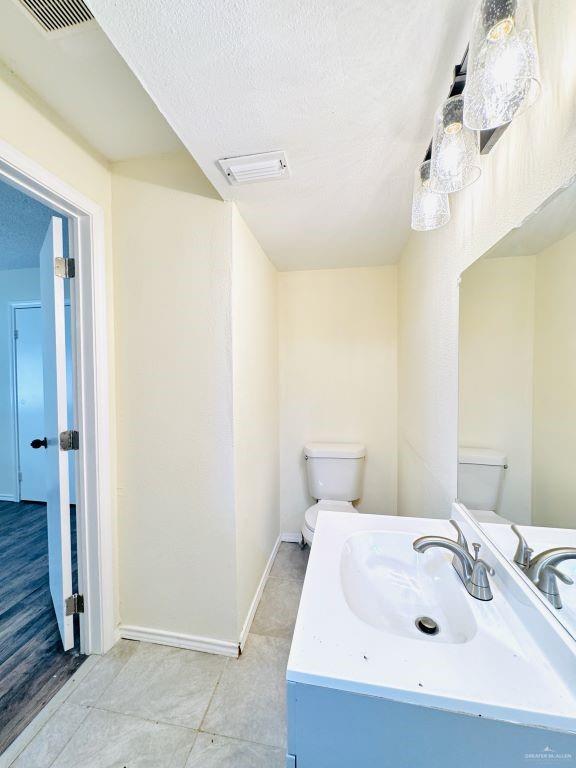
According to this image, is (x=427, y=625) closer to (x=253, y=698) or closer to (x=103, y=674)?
(x=253, y=698)

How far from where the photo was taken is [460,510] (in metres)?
0.99

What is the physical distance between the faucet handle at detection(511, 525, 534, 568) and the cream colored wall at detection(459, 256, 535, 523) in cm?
5

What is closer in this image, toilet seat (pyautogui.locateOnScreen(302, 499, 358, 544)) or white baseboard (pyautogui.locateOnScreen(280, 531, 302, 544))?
toilet seat (pyautogui.locateOnScreen(302, 499, 358, 544))

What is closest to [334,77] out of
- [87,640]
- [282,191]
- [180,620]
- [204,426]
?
[282,191]

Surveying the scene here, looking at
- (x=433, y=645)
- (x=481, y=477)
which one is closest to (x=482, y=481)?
(x=481, y=477)

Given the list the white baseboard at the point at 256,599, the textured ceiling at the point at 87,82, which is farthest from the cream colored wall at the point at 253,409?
the textured ceiling at the point at 87,82

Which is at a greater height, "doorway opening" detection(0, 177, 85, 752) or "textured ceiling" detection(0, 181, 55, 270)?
"textured ceiling" detection(0, 181, 55, 270)

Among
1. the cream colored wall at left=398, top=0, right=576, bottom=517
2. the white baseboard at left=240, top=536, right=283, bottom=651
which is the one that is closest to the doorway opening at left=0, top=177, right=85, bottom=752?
the white baseboard at left=240, top=536, right=283, bottom=651

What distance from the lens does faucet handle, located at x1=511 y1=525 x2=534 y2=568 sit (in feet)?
2.27

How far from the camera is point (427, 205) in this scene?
96 centimetres

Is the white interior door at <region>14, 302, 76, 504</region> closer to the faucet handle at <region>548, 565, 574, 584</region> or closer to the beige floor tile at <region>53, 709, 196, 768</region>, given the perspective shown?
the beige floor tile at <region>53, 709, 196, 768</region>

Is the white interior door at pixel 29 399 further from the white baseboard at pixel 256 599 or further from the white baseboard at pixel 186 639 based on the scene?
the white baseboard at pixel 256 599

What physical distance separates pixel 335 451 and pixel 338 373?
22.6 inches

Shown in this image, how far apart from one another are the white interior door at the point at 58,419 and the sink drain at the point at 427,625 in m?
1.45
